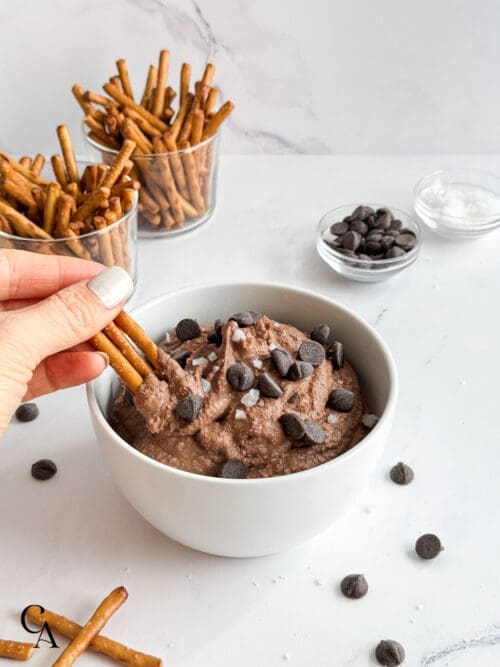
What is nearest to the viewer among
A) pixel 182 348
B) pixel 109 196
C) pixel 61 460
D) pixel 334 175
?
pixel 182 348

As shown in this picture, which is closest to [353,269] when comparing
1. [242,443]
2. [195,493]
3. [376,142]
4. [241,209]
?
[241,209]

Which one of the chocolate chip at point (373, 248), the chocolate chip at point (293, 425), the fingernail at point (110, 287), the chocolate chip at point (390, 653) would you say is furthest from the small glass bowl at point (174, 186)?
the chocolate chip at point (390, 653)

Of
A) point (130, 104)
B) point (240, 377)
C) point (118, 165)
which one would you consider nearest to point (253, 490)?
point (240, 377)

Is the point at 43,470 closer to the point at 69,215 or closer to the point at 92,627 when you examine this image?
the point at 92,627

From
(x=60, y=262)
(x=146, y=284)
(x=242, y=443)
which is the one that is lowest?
(x=146, y=284)

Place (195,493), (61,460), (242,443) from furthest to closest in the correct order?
(61,460), (242,443), (195,493)

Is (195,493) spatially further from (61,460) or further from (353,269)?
(353,269)

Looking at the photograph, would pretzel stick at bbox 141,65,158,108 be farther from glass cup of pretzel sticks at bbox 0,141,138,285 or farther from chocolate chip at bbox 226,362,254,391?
chocolate chip at bbox 226,362,254,391
